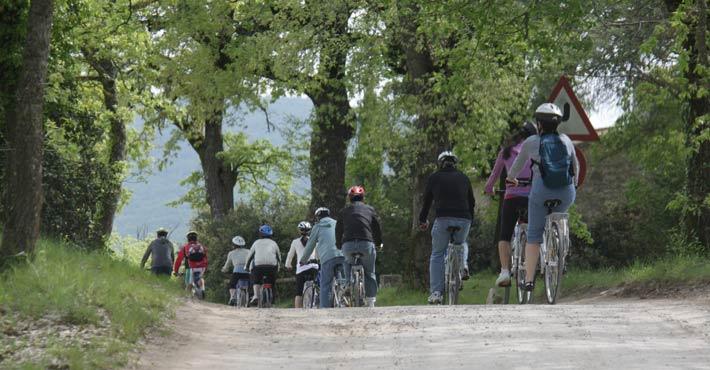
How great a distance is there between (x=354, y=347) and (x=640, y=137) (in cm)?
2324

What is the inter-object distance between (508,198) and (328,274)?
3970mm

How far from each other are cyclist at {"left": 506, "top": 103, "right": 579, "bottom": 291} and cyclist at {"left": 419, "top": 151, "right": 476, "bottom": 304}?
1.85 m

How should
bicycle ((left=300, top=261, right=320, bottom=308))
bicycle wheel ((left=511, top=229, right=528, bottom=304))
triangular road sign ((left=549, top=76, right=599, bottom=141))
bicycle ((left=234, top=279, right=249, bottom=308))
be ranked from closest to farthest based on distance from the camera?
bicycle wheel ((left=511, top=229, right=528, bottom=304))
triangular road sign ((left=549, top=76, right=599, bottom=141))
bicycle ((left=300, top=261, right=320, bottom=308))
bicycle ((left=234, top=279, right=249, bottom=308))

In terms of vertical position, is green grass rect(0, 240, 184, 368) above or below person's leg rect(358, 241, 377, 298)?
below

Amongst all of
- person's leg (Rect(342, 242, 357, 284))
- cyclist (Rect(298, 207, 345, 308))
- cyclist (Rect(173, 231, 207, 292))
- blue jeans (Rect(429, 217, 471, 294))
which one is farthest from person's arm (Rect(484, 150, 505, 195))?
cyclist (Rect(173, 231, 207, 292))

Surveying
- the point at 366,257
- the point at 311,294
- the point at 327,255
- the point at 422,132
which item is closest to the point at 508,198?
the point at 366,257

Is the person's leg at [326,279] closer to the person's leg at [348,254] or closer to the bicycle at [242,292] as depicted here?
the person's leg at [348,254]

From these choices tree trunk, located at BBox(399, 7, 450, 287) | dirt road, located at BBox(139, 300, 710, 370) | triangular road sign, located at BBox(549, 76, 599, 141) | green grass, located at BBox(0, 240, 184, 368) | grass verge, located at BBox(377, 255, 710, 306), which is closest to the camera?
dirt road, located at BBox(139, 300, 710, 370)

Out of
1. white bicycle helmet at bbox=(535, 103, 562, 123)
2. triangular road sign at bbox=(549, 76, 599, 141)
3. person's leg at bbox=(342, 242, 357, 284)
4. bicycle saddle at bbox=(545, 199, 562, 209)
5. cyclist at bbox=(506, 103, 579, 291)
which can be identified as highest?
triangular road sign at bbox=(549, 76, 599, 141)

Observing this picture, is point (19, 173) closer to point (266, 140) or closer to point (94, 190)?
point (94, 190)

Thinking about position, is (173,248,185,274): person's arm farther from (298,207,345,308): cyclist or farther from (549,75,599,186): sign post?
(549,75,599,186): sign post

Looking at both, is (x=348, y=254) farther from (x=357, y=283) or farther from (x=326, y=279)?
(x=326, y=279)

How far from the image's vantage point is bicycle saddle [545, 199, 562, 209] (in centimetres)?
1512

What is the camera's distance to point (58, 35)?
22.2 metres
